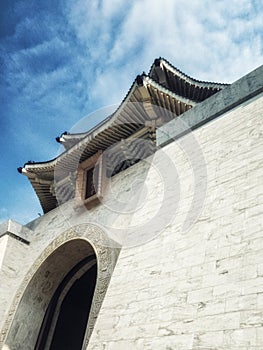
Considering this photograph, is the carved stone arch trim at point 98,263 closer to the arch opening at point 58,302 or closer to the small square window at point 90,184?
the arch opening at point 58,302

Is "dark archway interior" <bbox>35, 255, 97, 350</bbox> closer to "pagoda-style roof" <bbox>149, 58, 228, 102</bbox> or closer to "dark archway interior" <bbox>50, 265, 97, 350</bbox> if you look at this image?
"dark archway interior" <bbox>50, 265, 97, 350</bbox>

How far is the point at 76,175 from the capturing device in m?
7.88

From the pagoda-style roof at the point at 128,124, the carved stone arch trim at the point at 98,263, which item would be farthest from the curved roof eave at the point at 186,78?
the carved stone arch trim at the point at 98,263

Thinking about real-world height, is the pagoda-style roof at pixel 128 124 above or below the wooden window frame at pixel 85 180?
above

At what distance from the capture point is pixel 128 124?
695 centimetres

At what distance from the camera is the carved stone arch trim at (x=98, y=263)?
536 cm

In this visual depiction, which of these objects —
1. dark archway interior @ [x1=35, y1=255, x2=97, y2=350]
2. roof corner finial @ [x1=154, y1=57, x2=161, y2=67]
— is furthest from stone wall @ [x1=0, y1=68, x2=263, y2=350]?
roof corner finial @ [x1=154, y1=57, x2=161, y2=67]

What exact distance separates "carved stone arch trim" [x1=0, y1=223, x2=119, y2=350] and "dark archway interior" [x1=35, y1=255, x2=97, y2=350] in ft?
1.42

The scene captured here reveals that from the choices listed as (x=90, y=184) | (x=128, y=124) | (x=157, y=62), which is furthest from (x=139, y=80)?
(x=157, y=62)

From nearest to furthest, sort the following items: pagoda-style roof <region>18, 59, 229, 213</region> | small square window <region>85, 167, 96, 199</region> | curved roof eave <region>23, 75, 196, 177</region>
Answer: curved roof eave <region>23, 75, 196, 177</region> → pagoda-style roof <region>18, 59, 229, 213</region> → small square window <region>85, 167, 96, 199</region>

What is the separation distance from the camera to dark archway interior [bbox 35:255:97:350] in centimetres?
Result: 716

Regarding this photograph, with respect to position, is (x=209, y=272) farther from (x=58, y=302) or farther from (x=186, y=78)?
(x=186, y=78)

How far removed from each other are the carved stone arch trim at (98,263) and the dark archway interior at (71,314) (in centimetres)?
43

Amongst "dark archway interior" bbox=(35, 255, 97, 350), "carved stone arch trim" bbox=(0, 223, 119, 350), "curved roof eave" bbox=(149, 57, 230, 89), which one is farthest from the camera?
"curved roof eave" bbox=(149, 57, 230, 89)
